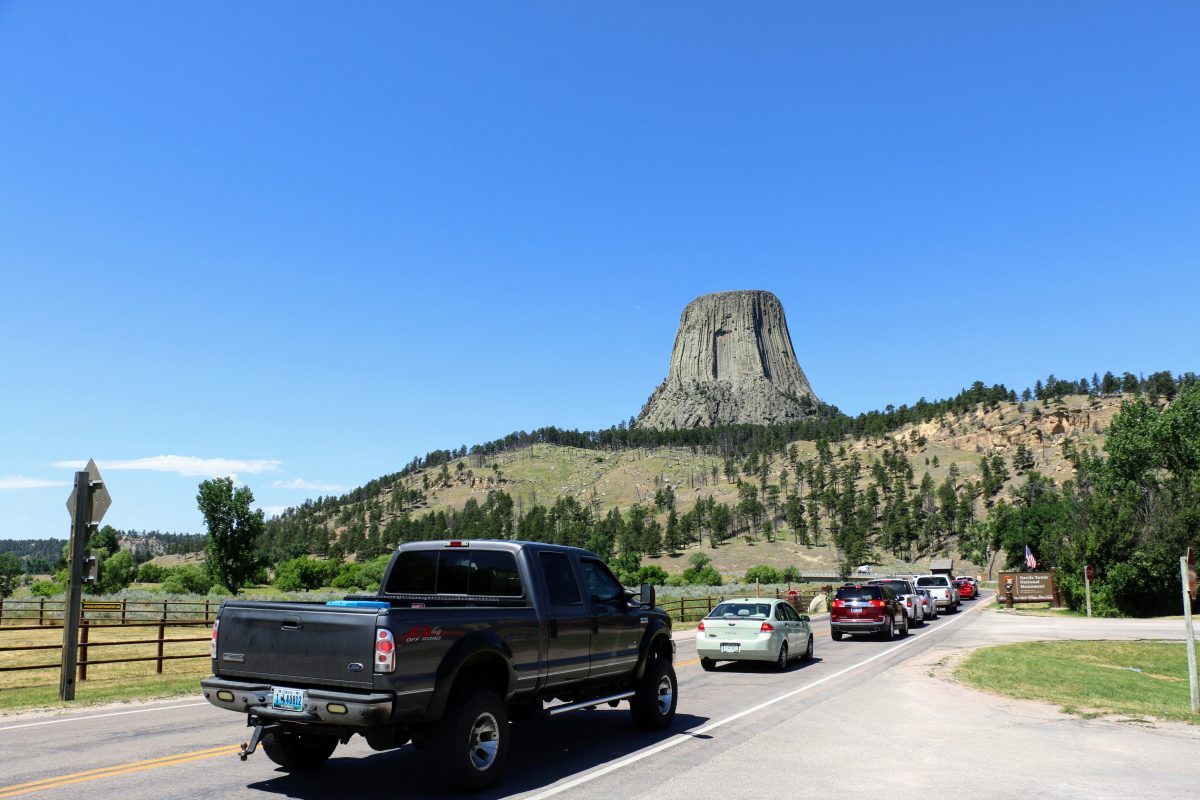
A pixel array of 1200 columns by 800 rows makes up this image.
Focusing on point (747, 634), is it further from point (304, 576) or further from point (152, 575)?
point (152, 575)

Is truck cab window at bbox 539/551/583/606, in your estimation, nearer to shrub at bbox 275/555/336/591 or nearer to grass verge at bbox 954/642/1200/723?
grass verge at bbox 954/642/1200/723

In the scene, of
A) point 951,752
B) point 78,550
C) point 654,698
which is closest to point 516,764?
point 654,698

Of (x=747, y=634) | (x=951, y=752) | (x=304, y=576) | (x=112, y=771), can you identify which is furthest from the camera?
(x=304, y=576)

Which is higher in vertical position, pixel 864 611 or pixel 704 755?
pixel 704 755

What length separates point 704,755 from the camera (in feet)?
29.2

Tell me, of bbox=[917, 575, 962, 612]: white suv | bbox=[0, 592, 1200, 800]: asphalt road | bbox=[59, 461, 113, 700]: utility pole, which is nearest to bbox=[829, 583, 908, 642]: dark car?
bbox=[0, 592, 1200, 800]: asphalt road

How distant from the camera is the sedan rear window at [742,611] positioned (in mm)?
18297

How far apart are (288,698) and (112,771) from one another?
8.83 ft

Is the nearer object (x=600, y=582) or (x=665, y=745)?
(x=665, y=745)

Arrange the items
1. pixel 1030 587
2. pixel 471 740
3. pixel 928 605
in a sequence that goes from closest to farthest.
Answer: pixel 471 740, pixel 928 605, pixel 1030 587

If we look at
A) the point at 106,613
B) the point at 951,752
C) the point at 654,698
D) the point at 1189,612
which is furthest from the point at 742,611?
the point at 106,613

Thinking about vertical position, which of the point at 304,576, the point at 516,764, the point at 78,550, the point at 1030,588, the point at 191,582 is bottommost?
the point at 191,582

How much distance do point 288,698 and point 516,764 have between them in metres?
2.77

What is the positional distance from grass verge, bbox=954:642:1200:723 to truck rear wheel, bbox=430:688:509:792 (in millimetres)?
9533
